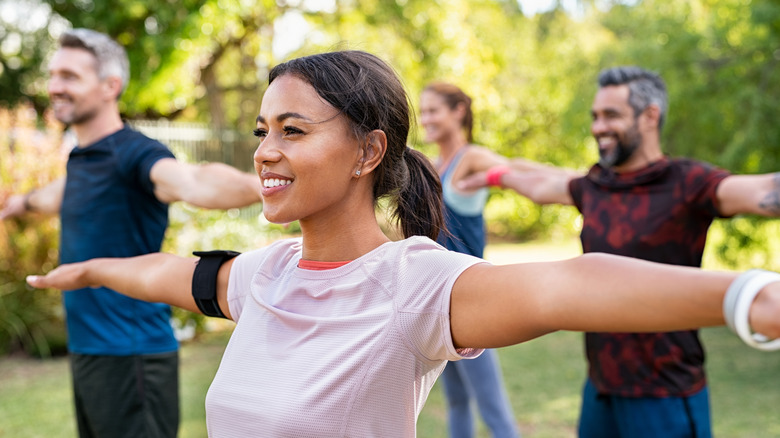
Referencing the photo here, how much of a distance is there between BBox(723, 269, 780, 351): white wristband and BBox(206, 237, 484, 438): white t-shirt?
56 cm

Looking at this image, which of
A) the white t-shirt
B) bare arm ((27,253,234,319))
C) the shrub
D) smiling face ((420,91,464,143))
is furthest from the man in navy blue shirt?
the shrub

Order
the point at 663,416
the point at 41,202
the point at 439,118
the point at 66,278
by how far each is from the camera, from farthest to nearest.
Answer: the point at 439,118
the point at 41,202
the point at 663,416
the point at 66,278

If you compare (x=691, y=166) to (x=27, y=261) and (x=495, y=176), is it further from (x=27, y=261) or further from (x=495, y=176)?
(x=27, y=261)

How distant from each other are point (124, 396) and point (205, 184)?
1.00 metres

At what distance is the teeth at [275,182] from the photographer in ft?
5.84

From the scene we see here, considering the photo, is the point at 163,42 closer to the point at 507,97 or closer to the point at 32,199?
the point at 32,199

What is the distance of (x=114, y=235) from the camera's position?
3441 millimetres

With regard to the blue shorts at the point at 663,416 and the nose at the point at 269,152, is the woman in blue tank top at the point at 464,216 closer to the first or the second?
the blue shorts at the point at 663,416

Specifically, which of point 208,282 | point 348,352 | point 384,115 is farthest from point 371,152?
point 208,282

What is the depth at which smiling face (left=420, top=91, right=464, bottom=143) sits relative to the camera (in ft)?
16.9

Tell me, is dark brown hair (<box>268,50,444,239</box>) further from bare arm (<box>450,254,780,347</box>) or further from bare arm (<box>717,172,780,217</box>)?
bare arm (<box>717,172,780,217</box>)

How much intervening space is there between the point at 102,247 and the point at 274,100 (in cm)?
199

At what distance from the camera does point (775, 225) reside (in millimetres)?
8641

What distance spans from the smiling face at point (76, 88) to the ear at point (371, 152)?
2.39 m
